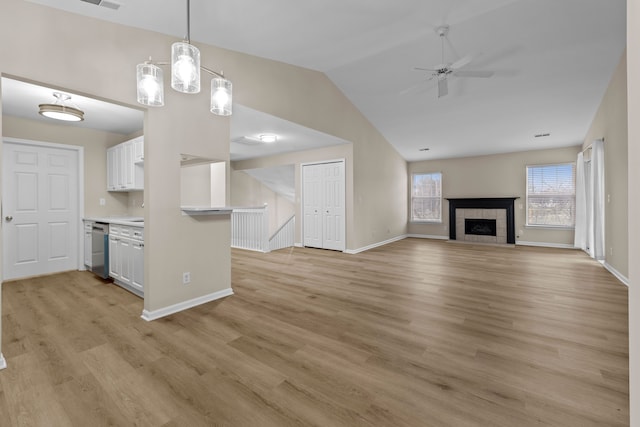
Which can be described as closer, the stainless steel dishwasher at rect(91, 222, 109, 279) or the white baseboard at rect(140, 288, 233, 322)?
the white baseboard at rect(140, 288, 233, 322)

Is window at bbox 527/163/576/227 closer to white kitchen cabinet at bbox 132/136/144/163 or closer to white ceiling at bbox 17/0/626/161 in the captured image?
white ceiling at bbox 17/0/626/161

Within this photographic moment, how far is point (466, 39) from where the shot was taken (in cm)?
396

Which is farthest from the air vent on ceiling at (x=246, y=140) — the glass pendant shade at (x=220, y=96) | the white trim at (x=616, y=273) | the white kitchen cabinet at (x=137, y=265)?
the white trim at (x=616, y=273)

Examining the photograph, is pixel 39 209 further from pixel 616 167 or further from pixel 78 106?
pixel 616 167

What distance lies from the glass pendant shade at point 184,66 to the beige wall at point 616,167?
5236 mm

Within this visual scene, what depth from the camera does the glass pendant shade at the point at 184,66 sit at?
1.77 meters

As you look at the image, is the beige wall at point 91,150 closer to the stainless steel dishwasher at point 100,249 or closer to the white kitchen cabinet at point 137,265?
the stainless steel dishwasher at point 100,249

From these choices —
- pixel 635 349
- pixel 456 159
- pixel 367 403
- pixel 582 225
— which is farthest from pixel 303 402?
pixel 456 159

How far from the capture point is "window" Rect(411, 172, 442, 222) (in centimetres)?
901

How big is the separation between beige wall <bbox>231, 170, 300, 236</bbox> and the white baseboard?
439cm

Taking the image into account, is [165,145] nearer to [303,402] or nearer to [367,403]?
[303,402]

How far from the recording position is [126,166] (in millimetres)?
4590

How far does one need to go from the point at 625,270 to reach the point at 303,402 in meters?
4.94

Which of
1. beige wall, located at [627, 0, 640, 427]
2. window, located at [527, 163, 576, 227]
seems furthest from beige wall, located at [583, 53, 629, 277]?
beige wall, located at [627, 0, 640, 427]
